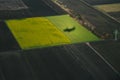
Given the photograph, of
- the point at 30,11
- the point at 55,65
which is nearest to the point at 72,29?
the point at 30,11

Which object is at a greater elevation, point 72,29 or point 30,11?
point 72,29

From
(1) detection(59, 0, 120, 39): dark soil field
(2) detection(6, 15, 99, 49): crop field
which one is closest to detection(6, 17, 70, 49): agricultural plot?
(2) detection(6, 15, 99, 49): crop field

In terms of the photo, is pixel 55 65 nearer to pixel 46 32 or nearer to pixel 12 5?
pixel 46 32

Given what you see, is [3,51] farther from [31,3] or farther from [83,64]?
[31,3]

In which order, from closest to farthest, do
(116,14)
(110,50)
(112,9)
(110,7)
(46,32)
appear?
(110,50), (46,32), (116,14), (112,9), (110,7)

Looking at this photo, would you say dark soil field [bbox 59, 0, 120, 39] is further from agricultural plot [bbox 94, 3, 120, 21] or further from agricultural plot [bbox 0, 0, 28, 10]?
agricultural plot [bbox 0, 0, 28, 10]

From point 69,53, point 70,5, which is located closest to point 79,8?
point 70,5
